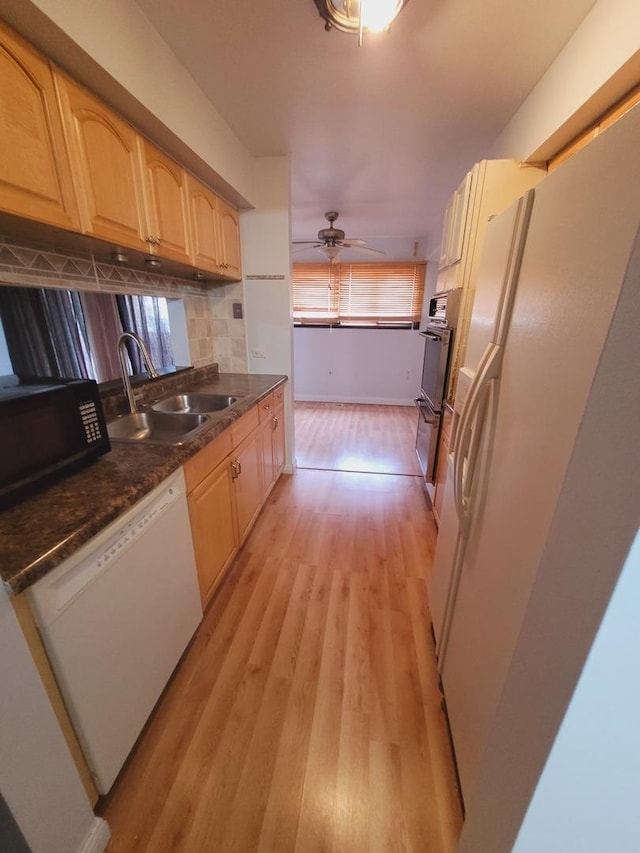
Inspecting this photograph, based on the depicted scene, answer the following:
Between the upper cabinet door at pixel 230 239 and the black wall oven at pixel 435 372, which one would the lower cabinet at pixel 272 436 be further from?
the black wall oven at pixel 435 372

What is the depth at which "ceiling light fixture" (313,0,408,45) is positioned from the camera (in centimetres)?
106

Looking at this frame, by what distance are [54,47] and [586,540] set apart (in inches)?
73.8

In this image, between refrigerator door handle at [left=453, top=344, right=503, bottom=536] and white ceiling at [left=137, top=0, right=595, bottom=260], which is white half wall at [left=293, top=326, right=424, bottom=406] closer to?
white ceiling at [left=137, top=0, right=595, bottom=260]

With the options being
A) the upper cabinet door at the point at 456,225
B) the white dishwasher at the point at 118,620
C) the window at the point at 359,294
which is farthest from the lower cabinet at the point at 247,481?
the window at the point at 359,294

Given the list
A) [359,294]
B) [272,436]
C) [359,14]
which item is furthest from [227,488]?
[359,294]

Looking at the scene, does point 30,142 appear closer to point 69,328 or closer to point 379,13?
point 69,328

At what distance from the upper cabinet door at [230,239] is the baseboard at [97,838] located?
8.35 feet

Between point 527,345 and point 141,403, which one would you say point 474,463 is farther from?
point 141,403

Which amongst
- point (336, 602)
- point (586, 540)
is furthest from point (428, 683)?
point (586, 540)

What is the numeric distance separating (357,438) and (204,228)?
2686 millimetres

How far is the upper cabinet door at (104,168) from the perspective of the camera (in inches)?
43.3

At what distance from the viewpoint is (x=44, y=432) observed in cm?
91

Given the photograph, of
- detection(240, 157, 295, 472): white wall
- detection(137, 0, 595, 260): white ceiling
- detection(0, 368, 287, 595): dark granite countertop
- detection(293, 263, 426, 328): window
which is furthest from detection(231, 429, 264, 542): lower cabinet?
detection(293, 263, 426, 328): window

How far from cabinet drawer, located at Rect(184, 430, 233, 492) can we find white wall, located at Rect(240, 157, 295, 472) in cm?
→ 125
